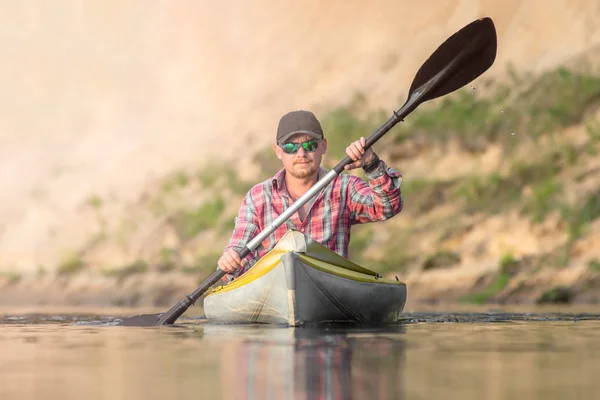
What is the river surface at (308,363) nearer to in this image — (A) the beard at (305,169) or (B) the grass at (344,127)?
(A) the beard at (305,169)

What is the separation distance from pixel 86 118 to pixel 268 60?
6025 millimetres

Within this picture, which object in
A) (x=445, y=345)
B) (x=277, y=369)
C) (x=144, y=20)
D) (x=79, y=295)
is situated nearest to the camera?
(x=277, y=369)

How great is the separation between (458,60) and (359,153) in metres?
1.61

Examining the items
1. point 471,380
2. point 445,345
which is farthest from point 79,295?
point 471,380

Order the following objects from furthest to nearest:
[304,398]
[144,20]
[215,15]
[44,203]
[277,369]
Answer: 1. [144,20]
2. [215,15]
3. [44,203]
4. [277,369]
5. [304,398]

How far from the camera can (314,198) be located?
7605mm

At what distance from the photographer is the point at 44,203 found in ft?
82.9

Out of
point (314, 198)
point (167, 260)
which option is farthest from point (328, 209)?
point (167, 260)

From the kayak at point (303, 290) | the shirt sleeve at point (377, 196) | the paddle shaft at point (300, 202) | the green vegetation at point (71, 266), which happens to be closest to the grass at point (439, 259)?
the green vegetation at point (71, 266)

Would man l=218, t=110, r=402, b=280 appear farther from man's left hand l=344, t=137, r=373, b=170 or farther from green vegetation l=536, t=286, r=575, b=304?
green vegetation l=536, t=286, r=575, b=304

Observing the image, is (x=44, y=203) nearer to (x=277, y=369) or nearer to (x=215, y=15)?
(x=215, y=15)

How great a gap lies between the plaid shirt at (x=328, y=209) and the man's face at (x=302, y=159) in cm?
17

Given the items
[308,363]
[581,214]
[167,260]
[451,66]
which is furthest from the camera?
[167,260]

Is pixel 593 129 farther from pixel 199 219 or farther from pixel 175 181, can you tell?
pixel 175 181
